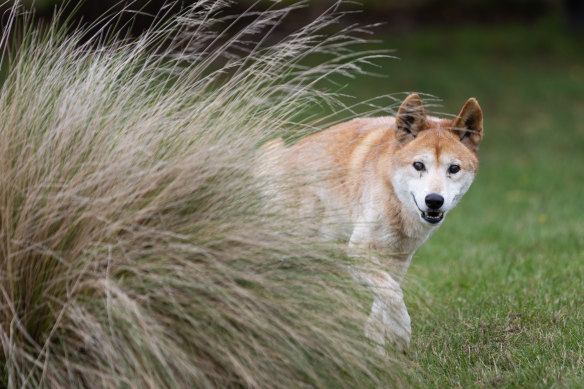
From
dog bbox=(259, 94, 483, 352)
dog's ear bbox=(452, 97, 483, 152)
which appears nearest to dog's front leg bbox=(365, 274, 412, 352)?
dog bbox=(259, 94, 483, 352)

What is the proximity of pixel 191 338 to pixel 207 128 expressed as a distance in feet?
4.09

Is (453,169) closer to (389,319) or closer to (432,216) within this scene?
(432,216)

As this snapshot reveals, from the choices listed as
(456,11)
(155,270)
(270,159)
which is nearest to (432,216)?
(270,159)

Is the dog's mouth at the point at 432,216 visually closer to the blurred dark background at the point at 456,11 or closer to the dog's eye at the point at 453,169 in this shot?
the dog's eye at the point at 453,169

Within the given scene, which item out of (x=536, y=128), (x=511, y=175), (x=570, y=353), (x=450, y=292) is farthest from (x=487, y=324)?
(x=536, y=128)

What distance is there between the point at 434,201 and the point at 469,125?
26.6 inches

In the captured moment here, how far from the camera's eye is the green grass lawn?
4559 mm

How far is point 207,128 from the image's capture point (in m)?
4.23

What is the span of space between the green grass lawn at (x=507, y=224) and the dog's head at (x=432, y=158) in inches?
20.9

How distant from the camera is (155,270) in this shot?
3.53 m

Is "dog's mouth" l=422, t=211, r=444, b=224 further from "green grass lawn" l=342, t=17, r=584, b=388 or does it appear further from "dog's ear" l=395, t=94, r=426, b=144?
"dog's ear" l=395, t=94, r=426, b=144

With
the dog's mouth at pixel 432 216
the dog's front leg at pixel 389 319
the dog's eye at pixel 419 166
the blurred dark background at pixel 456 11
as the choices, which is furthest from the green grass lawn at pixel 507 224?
the blurred dark background at pixel 456 11

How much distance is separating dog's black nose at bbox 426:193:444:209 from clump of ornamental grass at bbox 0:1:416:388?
91 centimetres

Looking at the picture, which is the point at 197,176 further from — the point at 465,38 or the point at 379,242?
the point at 465,38
